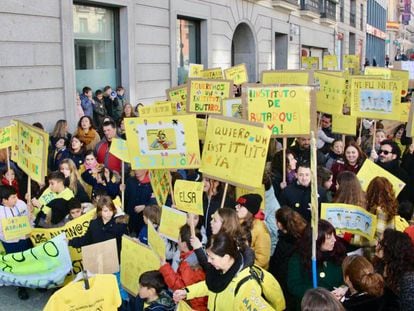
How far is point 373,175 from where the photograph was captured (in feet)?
18.6

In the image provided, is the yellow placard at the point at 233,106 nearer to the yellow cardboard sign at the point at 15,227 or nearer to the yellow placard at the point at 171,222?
the yellow placard at the point at 171,222

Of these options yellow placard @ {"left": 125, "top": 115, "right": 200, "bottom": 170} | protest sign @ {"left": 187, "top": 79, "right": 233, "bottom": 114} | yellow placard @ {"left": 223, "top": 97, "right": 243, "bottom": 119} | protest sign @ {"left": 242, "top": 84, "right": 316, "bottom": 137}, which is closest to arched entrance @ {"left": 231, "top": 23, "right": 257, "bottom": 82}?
protest sign @ {"left": 187, "top": 79, "right": 233, "bottom": 114}

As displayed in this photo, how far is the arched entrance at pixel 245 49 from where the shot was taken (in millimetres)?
21531

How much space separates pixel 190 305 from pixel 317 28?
28550 mm

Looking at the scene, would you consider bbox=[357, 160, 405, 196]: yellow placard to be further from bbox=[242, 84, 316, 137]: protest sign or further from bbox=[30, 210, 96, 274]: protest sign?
bbox=[30, 210, 96, 274]: protest sign

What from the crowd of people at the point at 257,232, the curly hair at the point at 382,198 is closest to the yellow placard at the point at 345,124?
the crowd of people at the point at 257,232

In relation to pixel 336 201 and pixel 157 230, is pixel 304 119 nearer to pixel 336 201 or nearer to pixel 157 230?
pixel 336 201

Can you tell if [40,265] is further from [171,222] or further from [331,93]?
[331,93]

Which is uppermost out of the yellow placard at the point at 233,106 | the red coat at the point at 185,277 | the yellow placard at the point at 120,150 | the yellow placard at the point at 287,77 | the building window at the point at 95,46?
the building window at the point at 95,46

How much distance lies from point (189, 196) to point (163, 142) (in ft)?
2.34

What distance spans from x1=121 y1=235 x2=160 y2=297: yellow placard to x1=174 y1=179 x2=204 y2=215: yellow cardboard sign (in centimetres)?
54

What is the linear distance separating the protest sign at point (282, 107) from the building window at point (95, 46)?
6.84 meters

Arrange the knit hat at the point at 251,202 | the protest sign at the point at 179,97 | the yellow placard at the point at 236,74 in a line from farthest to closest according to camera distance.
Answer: the yellow placard at the point at 236,74, the protest sign at the point at 179,97, the knit hat at the point at 251,202

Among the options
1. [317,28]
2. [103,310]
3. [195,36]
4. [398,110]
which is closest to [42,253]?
[103,310]
